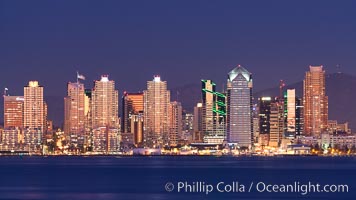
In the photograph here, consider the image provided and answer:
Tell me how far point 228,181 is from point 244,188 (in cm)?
1684

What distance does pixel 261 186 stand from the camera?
4823 inches

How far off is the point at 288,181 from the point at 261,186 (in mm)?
9032

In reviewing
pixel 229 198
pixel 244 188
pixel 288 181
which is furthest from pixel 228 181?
pixel 229 198

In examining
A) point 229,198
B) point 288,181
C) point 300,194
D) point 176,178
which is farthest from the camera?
point 176,178

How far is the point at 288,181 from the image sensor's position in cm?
13075

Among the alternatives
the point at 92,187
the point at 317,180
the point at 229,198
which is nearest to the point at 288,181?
the point at 317,180

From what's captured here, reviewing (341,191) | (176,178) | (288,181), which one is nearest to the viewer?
(341,191)

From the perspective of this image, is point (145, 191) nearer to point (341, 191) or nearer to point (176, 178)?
point (341, 191)

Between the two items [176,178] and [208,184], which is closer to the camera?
[208,184]

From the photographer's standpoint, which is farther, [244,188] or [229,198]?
[244,188]

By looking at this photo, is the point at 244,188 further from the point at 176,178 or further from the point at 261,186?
the point at 176,178

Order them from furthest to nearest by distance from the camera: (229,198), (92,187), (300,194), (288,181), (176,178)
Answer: (176,178) < (288,181) < (92,187) < (300,194) < (229,198)

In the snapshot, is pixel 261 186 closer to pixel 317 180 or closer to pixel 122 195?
pixel 317 180

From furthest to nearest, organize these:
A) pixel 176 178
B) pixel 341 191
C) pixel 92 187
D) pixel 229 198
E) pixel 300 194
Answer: pixel 176 178 → pixel 92 187 → pixel 341 191 → pixel 300 194 → pixel 229 198
